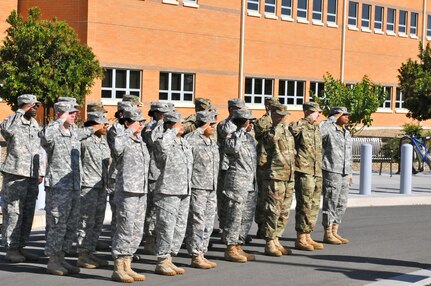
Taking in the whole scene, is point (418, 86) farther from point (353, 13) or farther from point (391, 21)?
point (391, 21)

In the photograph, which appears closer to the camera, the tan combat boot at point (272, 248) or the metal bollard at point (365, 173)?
Result: the tan combat boot at point (272, 248)

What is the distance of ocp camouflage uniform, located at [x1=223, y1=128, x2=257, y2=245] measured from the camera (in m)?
12.8

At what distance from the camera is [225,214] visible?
13.1 m

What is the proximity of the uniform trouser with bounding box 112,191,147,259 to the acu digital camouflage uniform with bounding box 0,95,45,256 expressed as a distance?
172cm

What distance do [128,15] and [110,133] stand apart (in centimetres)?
2937

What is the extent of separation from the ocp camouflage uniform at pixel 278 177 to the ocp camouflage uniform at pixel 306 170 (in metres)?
0.55

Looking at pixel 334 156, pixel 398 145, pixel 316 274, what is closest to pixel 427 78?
pixel 398 145

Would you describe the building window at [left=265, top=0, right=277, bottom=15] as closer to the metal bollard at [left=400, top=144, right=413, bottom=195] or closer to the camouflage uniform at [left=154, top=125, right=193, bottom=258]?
the metal bollard at [left=400, top=144, right=413, bottom=195]

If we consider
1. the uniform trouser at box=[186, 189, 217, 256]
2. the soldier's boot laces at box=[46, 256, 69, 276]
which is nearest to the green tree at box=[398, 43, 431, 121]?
the uniform trouser at box=[186, 189, 217, 256]

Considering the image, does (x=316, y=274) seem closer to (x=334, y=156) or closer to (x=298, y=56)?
(x=334, y=156)

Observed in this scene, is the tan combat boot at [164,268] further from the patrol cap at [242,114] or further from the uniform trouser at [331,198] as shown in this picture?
the uniform trouser at [331,198]

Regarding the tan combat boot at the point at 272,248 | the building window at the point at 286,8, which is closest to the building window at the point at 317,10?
the building window at the point at 286,8

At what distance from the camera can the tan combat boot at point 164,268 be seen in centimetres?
1155

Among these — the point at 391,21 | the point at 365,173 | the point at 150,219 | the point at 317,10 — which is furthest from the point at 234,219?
the point at 391,21
